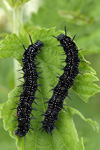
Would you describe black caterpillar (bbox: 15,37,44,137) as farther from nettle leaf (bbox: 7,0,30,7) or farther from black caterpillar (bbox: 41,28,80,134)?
nettle leaf (bbox: 7,0,30,7)

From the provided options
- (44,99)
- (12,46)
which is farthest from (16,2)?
(44,99)

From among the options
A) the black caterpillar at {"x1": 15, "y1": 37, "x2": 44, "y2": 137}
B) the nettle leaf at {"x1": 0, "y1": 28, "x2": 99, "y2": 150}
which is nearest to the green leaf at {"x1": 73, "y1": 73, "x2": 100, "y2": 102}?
the nettle leaf at {"x1": 0, "y1": 28, "x2": 99, "y2": 150}

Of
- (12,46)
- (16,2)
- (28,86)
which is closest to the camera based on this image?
(16,2)

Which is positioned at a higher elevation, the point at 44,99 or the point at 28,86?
the point at 28,86

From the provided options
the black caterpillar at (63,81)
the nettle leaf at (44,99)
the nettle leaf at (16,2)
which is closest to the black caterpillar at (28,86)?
the nettle leaf at (44,99)

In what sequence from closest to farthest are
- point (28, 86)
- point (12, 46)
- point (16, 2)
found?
point (16, 2), point (12, 46), point (28, 86)

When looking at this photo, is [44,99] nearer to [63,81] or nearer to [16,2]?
[63,81]
